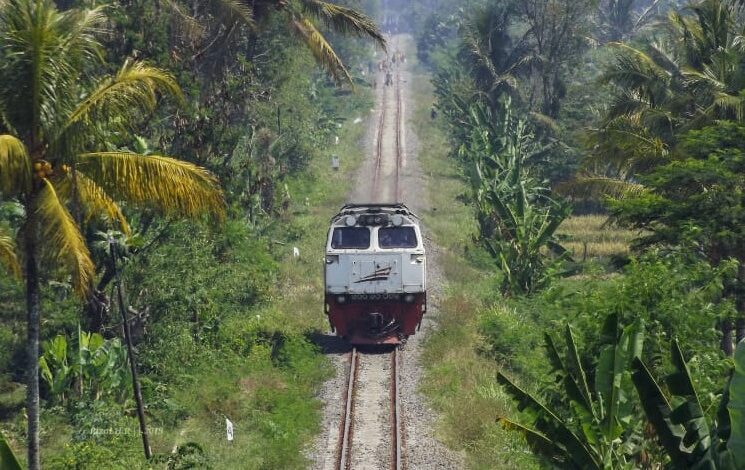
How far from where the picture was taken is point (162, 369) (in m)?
19.0

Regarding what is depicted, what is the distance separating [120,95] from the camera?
11266mm

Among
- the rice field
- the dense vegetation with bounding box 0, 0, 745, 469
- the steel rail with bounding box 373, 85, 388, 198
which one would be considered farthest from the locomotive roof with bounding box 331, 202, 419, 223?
the steel rail with bounding box 373, 85, 388, 198

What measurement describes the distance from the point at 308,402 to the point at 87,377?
4005 mm

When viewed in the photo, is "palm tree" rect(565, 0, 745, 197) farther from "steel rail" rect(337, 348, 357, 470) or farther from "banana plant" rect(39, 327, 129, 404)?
"banana plant" rect(39, 327, 129, 404)

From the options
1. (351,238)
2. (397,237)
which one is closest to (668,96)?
(397,237)

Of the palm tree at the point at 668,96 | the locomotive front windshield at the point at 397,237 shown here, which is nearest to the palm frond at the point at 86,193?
the locomotive front windshield at the point at 397,237

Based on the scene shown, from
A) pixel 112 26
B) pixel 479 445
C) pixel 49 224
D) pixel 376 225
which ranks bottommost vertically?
pixel 479 445

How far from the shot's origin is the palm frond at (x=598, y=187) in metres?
21.3

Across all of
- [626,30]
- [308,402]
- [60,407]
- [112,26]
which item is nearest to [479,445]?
[308,402]

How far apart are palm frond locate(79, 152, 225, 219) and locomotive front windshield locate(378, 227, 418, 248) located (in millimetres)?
8997

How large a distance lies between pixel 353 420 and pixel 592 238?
71.1ft

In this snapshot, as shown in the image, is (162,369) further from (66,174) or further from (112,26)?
(66,174)

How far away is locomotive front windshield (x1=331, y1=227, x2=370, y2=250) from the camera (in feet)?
66.0

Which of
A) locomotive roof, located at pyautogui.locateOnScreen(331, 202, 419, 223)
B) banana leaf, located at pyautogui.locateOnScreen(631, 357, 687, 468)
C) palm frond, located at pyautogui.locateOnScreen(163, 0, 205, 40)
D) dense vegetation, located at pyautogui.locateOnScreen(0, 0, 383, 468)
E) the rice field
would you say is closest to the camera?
banana leaf, located at pyautogui.locateOnScreen(631, 357, 687, 468)
